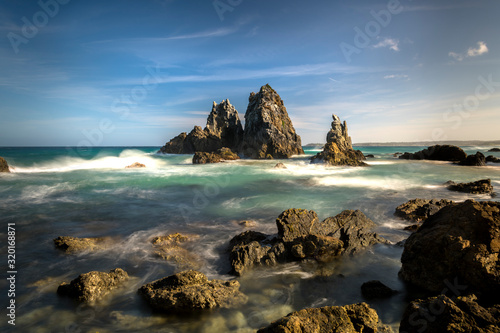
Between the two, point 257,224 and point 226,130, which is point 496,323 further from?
point 226,130

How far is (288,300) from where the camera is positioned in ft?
14.3

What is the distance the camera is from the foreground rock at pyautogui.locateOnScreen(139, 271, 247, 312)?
13.3 feet

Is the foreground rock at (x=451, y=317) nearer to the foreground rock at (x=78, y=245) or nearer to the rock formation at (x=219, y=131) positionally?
the foreground rock at (x=78, y=245)

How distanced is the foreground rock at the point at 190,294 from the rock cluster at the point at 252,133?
132 feet

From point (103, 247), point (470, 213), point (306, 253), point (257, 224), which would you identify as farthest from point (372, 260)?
point (103, 247)

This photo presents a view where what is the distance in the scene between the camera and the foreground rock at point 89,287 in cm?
444

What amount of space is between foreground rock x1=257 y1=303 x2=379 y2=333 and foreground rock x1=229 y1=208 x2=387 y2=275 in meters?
2.58

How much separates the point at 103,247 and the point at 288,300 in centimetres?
560

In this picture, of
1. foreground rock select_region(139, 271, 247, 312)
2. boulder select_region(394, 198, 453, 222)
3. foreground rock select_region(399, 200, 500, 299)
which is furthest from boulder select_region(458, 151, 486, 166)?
foreground rock select_region(139, 271, 247, 312)

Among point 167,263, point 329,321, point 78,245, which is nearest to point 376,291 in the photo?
point 329,321

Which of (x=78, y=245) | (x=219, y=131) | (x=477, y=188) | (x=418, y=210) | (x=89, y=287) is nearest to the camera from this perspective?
(x=89, y=287)

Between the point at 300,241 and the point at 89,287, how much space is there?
4494mm

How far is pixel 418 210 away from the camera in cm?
955

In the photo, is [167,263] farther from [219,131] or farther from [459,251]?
[219,131]
